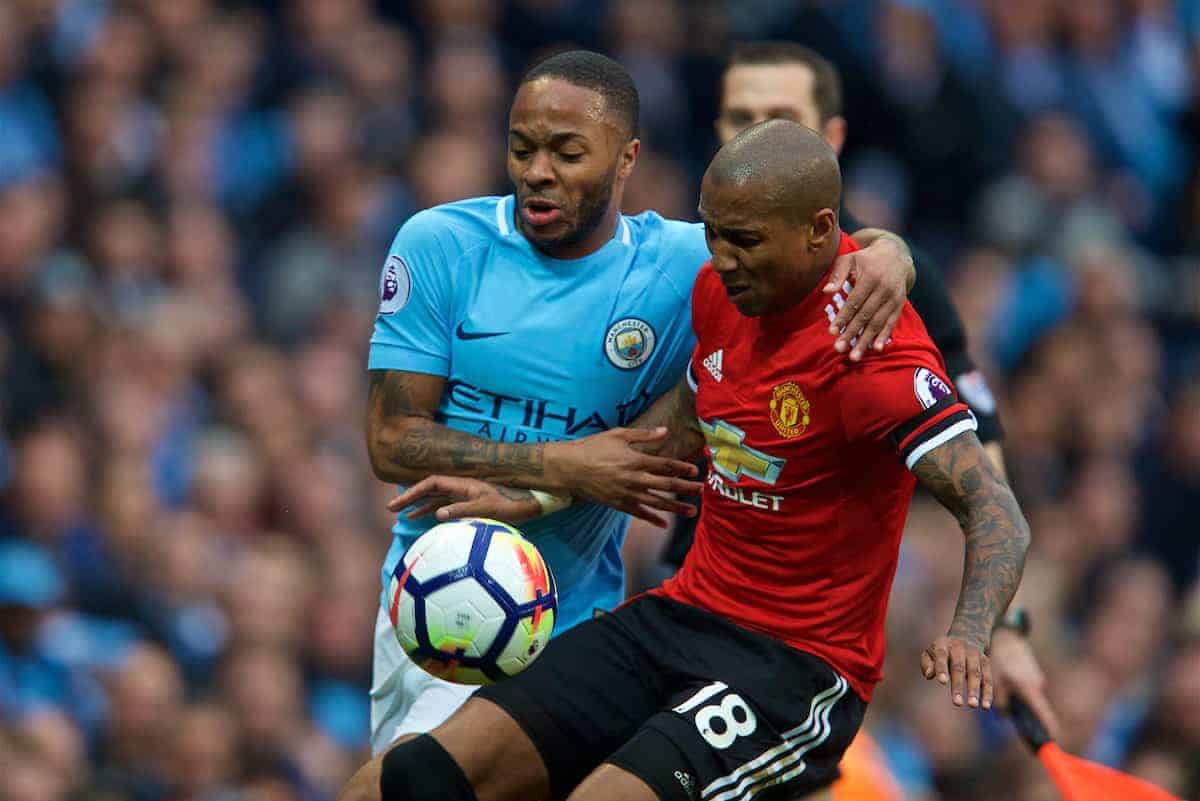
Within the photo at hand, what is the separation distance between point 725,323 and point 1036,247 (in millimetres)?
6922

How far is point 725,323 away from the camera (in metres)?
4.99

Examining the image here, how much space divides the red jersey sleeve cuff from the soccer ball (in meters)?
0.99

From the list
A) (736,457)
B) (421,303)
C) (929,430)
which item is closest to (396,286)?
(421,303)

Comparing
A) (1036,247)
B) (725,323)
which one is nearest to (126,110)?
(1036,247)

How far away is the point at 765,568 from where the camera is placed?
4840 millimetres

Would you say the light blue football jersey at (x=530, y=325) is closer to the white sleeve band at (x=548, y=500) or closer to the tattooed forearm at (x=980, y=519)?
the white sleeve band at (x=548, y=500)

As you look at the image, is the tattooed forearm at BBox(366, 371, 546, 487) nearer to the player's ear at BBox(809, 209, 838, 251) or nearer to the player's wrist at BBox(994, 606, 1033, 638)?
the player's ear at BBox(809, 209, 838, 251)

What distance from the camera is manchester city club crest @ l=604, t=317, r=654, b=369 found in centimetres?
530

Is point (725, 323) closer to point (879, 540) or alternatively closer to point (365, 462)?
point (879, 540)

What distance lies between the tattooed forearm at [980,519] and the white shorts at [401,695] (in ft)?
5.23

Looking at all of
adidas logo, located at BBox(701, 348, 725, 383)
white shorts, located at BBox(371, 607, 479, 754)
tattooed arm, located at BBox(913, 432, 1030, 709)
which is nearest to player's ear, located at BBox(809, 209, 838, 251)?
adidas logo, located at BBox(701, 348, 725, 383)

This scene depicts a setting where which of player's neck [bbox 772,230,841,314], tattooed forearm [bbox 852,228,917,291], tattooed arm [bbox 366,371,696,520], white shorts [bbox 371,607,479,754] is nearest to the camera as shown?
player's neck [bbox 772,230,841,314]

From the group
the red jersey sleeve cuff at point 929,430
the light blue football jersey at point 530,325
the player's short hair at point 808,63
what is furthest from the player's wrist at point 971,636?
the player's short hair at point 808,63

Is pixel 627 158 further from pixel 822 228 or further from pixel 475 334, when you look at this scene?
pixel 822 228
